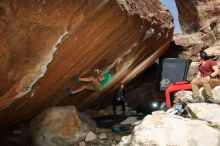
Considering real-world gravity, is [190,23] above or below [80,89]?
above

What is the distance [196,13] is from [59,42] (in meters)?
15.1

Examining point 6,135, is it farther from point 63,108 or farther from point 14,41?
point 14,41

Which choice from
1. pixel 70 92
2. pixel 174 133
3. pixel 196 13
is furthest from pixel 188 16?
pixel 174 133

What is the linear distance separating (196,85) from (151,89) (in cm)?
667

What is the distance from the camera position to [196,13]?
65.2ft

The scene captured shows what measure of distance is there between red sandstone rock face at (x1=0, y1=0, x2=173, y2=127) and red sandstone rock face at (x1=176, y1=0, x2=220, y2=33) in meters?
9.15

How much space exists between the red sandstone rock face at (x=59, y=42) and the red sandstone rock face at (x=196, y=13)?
360 inches

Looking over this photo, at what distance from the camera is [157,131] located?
6547mm

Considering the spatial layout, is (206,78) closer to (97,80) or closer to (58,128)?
(97,80)

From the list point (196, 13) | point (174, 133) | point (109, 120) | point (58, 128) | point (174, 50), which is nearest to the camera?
point (174, 133)

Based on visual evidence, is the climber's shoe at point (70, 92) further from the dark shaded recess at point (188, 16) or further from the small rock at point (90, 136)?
the dark shaded recess at point (188, 16)

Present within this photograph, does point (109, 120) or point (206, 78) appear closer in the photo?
point (206, 78)

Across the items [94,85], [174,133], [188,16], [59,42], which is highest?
[188,16]

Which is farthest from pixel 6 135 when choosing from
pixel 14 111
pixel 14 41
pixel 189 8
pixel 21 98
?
pixel 189 8
